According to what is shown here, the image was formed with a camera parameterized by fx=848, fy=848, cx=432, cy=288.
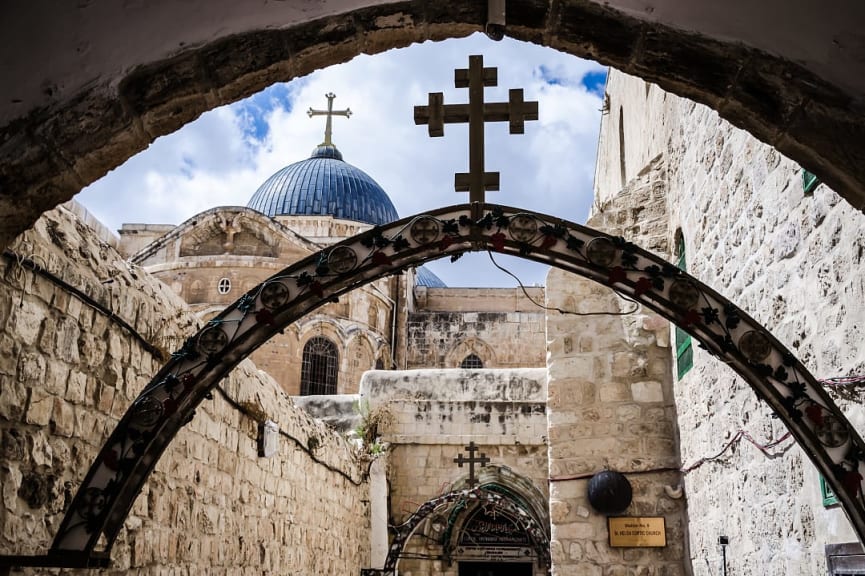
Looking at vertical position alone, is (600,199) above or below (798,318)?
above

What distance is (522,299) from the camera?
2941cm

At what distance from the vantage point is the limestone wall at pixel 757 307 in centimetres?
396

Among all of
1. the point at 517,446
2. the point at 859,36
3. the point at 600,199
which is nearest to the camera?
the point at 859,36

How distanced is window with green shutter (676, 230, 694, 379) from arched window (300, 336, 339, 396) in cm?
1485

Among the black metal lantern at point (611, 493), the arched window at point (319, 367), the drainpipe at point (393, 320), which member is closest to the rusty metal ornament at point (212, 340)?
the black metal lantern at point (611, 493)

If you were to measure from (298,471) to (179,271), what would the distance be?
14467mm

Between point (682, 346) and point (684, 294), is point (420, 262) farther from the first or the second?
point (682, 346)

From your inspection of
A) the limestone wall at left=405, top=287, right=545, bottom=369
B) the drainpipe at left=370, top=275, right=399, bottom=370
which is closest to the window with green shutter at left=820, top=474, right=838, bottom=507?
the drainpipe at left=370, top=275, right=399, bottom=370

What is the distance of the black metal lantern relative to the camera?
7965 millimetres

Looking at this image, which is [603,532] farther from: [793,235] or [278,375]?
[278,375]

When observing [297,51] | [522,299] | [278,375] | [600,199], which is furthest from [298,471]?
[522,299]

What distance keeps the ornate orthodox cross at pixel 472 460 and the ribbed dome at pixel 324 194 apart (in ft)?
52.2

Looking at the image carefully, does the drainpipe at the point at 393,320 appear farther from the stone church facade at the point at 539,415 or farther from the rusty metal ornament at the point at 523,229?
the rusty metal ornament at the point at 523,229

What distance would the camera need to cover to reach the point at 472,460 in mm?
12547
